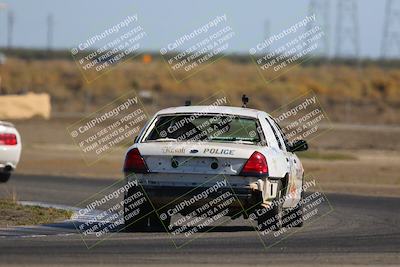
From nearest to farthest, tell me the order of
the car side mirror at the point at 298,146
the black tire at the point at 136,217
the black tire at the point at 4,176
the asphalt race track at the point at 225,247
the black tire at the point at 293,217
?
the asphalt race track at the point at 225,247, the black tire at the point at 136,217, the black tire at the point at 293,217, the car side mirror at the point at 298,146, the black tire at the point at 4,176

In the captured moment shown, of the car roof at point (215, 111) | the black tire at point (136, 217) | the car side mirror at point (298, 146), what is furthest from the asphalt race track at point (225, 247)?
the car roof at point (215, 111)

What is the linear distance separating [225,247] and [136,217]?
6.40 ft

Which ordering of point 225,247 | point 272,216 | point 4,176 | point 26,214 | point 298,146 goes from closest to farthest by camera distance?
point 225,247
point 272,216
point 298,146
point 26,214
point 4,176

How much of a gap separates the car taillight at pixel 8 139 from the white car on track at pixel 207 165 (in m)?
8.61

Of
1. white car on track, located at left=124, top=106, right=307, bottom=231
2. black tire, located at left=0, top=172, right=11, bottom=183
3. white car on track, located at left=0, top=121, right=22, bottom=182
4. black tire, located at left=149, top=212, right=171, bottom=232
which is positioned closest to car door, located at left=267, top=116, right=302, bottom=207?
white car on track, located at left=124, top=106, right=307, bottom=231

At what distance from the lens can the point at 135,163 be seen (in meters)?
14.7

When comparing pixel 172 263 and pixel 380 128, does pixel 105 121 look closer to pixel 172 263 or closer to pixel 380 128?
pixel 380 128

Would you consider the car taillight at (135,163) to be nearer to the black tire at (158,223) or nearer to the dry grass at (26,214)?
the black tire at (158,223)

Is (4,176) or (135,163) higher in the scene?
(4,176)

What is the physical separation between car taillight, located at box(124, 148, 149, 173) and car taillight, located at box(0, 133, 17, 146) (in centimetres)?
926

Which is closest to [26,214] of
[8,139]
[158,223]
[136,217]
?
[158,223]

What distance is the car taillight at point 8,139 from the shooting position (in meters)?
23.7

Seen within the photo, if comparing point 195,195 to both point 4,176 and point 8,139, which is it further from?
point 4,176

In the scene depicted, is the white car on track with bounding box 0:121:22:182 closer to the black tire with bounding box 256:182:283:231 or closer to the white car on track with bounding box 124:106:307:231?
the white car on track with bounding box 124:106:307:231
